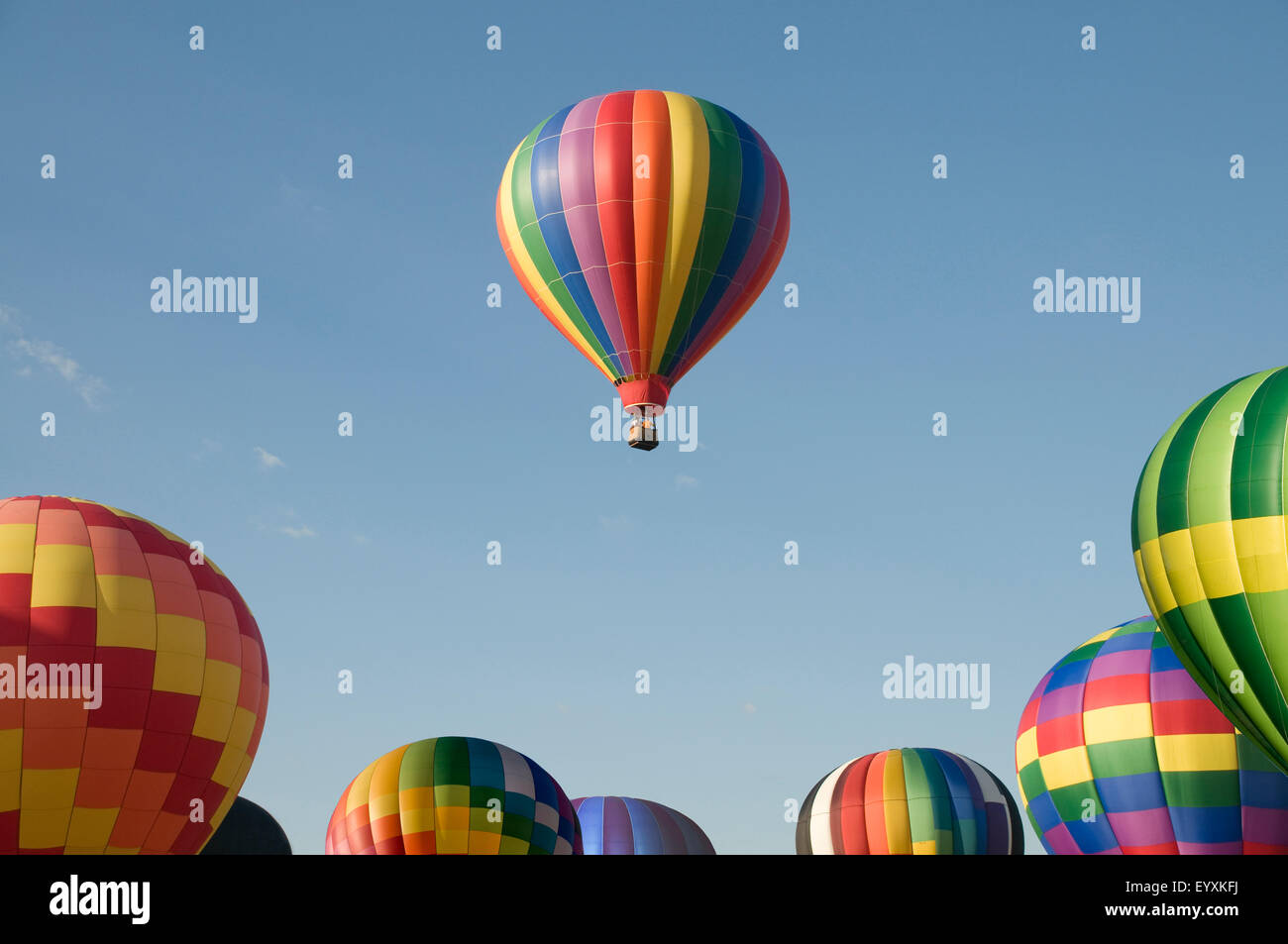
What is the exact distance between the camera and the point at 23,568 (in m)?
18.3

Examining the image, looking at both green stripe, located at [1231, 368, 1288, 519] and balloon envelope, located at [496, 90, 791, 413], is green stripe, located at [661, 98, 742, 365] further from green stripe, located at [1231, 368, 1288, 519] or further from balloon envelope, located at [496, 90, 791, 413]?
green stripe, located at [1231, 368, 1288, 519]

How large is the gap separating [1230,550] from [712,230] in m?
8.79

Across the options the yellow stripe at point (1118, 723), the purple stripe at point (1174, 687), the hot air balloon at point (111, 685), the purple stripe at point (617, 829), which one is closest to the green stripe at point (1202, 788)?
the yellow stripe at point (1118, 723)

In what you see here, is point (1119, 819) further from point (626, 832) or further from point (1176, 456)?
point (626, 832)

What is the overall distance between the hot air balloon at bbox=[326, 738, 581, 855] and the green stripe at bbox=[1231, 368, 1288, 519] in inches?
→ 412

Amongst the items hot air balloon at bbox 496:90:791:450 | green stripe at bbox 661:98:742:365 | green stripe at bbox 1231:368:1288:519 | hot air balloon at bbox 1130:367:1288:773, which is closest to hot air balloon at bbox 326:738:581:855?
hot air balloon at bbox 496:90:791:450

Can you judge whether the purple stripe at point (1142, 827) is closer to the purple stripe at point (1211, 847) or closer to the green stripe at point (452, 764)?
the purple stripe at point (1211, 847)

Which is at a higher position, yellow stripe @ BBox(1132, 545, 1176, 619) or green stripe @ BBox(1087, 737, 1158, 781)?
yellow stripe @ BBox(1132, 545, 1176, 619)

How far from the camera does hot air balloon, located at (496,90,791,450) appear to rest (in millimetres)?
24344

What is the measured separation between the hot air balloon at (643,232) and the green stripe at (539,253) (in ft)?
0.07

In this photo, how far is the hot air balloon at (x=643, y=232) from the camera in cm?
2434

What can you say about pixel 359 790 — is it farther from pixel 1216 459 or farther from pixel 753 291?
pixel 1216 459
